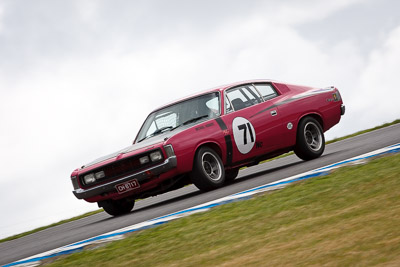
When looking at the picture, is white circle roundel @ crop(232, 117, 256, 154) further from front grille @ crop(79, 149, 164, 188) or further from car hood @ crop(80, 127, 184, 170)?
front grille @ crop(79, 149, 164, 188)

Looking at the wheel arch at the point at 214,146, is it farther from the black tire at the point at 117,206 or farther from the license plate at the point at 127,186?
the black tire at the point at 117,206

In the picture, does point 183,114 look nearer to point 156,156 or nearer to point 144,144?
point 144,144

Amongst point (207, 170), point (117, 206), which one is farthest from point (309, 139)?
point (117, 206)

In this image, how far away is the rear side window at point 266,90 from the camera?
1066 cm

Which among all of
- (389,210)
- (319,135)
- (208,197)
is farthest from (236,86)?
(389,210)

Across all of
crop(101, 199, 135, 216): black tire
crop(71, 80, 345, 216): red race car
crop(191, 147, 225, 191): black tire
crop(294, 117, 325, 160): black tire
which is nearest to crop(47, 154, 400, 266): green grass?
crop(191, 147, 225, 191): black tire

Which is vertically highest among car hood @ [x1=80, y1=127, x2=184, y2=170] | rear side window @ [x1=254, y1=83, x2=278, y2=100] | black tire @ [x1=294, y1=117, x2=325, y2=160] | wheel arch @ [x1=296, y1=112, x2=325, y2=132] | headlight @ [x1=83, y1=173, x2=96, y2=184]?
rear side window @ [x1=254, y1=83, x2=278, y2=100]

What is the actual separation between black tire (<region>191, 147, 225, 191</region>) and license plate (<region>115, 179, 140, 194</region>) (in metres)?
0.74

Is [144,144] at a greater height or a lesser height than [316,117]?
greater

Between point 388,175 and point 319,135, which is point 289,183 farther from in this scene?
point 319,135

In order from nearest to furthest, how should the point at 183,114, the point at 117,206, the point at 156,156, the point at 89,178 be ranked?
the point at 156,156
the point at 89,178
the point at 117,206
the point at 183,114

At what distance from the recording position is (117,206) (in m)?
9.70

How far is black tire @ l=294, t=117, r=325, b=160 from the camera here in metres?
10.7

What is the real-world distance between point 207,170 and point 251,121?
3.58ft
